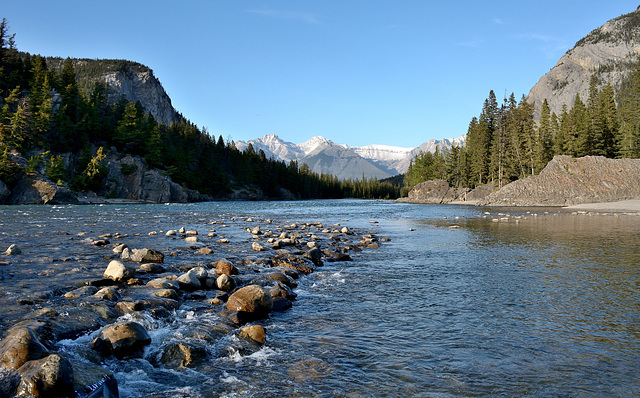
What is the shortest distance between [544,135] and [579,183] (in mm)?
24514

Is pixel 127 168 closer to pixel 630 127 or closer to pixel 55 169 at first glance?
pixel 55 169

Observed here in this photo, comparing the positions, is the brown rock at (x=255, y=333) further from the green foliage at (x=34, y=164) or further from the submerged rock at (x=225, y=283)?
the green foliage at (x=34, y=164)

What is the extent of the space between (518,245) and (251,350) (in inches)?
772

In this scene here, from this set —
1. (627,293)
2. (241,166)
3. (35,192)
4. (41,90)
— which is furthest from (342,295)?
(241,166)

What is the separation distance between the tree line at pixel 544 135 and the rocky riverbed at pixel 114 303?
83.0 metres

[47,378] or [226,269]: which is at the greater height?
[47,378]

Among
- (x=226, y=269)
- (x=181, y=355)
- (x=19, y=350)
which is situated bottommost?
(x=181, y=355)

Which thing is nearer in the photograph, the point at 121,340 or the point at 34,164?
the point at 121,340

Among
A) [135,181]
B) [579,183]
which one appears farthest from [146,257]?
[135,181]

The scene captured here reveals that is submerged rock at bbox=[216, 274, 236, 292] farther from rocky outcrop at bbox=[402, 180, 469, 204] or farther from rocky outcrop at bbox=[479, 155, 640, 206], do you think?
rocky outcrop at bbox=[402, 180, 469, 204]

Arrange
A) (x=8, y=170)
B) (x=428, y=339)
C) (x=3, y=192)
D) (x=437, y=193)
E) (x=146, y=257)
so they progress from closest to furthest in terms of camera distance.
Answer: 1. (x=428, y=339)
2. (x=146, y=257)
3. (x=3, y=192)
4. (x=8, y=170)
5. (x=437, y=193)

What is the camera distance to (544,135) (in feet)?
279

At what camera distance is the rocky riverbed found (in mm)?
5426

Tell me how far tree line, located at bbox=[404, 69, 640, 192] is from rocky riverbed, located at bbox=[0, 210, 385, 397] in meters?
83.0
